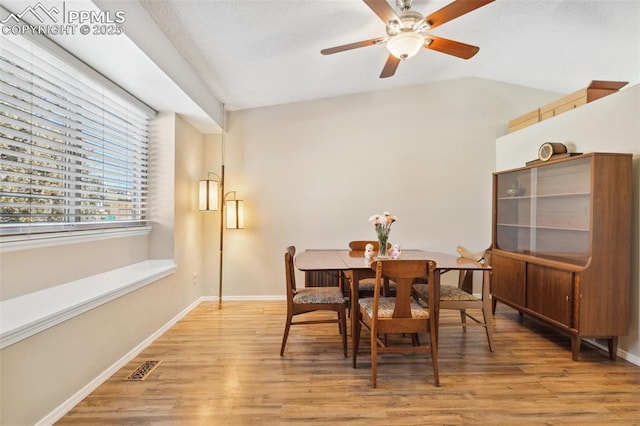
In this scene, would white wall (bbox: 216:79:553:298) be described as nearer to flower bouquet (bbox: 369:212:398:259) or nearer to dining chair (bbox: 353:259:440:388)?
flower bouquet (bbox: 369:212:398:259)

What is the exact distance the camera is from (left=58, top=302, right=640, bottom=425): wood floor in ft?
6.12

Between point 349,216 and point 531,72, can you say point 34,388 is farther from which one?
point 531,72

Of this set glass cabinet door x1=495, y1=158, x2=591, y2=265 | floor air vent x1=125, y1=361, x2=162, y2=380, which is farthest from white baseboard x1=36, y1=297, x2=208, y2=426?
glass cabinet door x1=495, y1=158, x2=591, y2=265

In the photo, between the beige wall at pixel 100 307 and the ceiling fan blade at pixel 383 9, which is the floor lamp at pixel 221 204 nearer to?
the beige wall at pixel 100 307

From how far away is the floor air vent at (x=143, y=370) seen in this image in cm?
229

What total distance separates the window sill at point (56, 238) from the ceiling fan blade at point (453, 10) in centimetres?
284

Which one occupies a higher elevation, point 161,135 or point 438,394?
point 161,135

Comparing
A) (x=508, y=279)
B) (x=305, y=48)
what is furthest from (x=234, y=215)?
(x=508, y=279)

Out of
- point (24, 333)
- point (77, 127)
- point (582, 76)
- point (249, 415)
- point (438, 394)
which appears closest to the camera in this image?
point (24, 333)

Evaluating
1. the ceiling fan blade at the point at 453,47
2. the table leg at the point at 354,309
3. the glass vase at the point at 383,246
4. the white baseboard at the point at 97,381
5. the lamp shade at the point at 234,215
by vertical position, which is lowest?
the white baseboard at the point at 97,381

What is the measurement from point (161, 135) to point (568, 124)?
13.9 ft

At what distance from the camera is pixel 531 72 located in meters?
3.90

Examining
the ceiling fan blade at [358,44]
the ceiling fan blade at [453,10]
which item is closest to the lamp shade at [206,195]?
the ceiling fan blade at [358,44]

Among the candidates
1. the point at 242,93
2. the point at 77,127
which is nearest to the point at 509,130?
the point at 242,93
